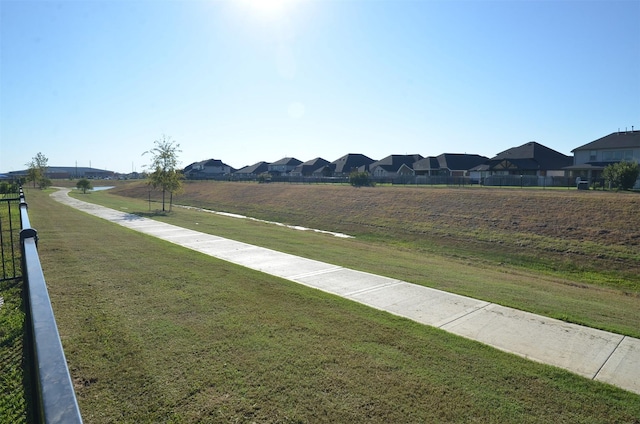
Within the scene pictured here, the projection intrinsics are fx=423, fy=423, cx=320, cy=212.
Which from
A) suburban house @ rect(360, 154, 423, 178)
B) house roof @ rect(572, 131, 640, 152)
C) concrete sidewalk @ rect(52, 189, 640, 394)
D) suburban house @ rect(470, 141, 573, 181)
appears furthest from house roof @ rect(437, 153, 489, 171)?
concrete sidewalk @ rect(52, 189, 640, 394)

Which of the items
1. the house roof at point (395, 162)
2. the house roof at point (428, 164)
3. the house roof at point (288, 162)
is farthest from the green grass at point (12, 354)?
the house roof at point (288, 162)

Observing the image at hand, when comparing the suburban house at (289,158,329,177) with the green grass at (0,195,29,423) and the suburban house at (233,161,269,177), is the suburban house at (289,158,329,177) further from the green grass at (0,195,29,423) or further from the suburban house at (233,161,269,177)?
the green grass at (0,195,29,423)

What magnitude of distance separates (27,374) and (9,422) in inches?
31.9

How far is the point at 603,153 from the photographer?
4850 centimetres

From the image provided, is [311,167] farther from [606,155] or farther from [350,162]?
[606,155]

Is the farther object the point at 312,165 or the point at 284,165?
the point at 284,165

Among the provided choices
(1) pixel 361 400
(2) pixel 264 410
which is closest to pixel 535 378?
(1) pixel 361 400

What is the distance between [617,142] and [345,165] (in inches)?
1852

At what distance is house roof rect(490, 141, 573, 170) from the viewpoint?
53338mm

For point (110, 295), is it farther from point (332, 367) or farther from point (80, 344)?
point (332, 367)

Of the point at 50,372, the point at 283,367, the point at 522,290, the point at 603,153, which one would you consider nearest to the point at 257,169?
the point at 603,153

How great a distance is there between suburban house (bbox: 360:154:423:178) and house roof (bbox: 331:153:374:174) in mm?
5126

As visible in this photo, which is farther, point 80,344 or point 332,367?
point 80,344

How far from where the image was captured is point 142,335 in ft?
18.0
